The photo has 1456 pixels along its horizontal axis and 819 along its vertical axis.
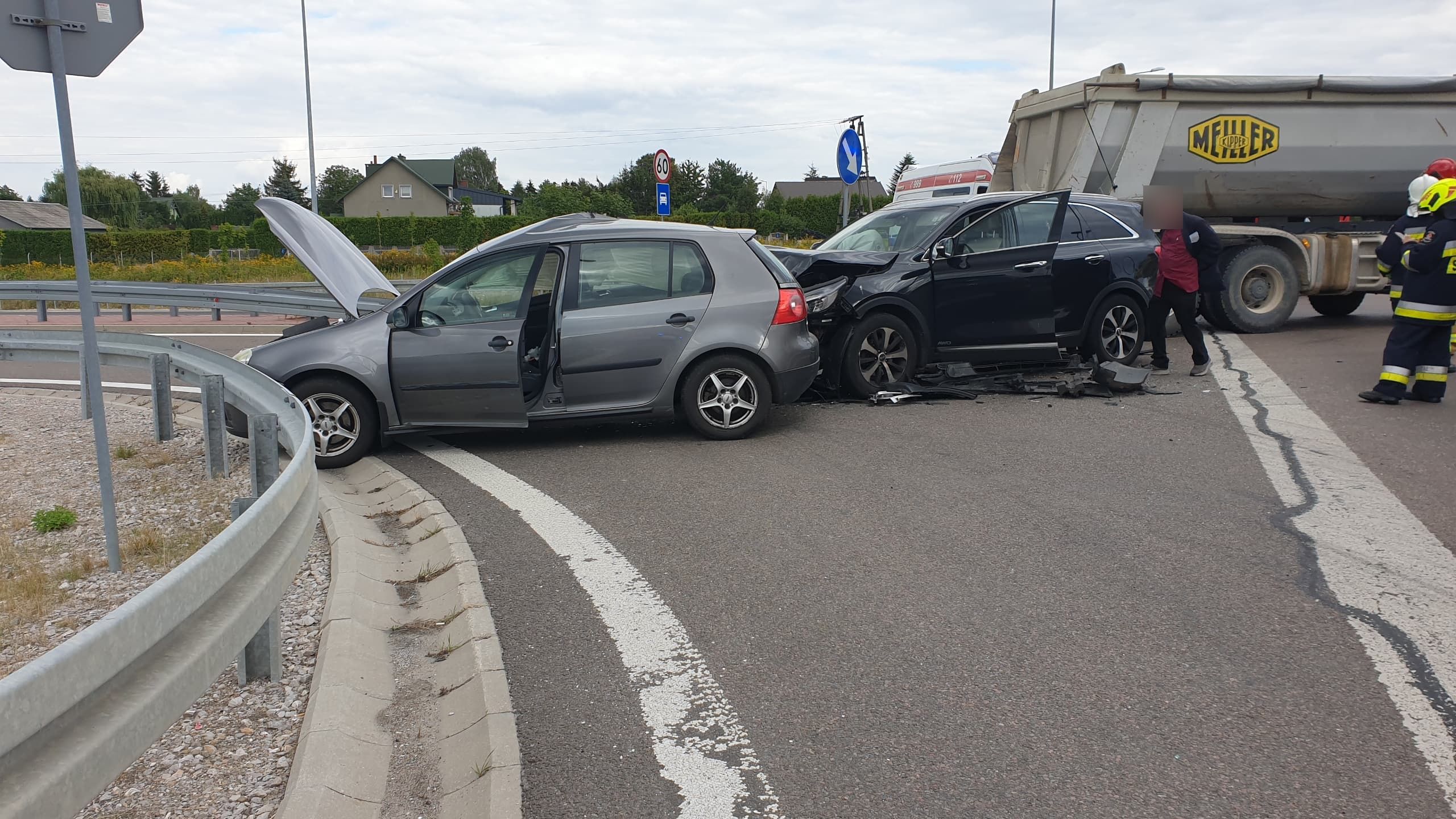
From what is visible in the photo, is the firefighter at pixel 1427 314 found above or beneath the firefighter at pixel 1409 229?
beneath

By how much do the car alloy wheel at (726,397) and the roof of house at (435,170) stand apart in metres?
98.3

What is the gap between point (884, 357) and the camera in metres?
9.55

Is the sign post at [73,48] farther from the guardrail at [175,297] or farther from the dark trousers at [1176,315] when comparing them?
the guardrail at [175,297]

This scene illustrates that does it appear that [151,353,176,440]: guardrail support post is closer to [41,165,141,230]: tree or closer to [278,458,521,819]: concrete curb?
[278,458,521,819]: concrete curb

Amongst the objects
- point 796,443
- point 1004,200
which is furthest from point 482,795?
point 1004,200

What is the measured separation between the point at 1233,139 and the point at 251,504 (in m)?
13.1

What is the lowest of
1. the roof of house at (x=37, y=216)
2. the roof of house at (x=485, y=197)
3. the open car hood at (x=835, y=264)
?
the open car hood at (x=835, y=264)

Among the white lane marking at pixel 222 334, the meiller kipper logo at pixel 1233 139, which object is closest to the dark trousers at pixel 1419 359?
the meiller kipper logo at pixel 1233 139

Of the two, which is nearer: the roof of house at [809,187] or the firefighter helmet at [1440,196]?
the firefighter helmet at [1440,196]

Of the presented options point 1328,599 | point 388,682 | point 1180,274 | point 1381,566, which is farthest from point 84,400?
point 1180,274

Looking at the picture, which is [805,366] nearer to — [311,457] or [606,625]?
[606,625]

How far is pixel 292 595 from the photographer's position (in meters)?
4.70

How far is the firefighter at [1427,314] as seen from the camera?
28.1 ft

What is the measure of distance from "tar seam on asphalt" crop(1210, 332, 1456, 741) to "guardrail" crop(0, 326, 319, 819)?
364 cm
